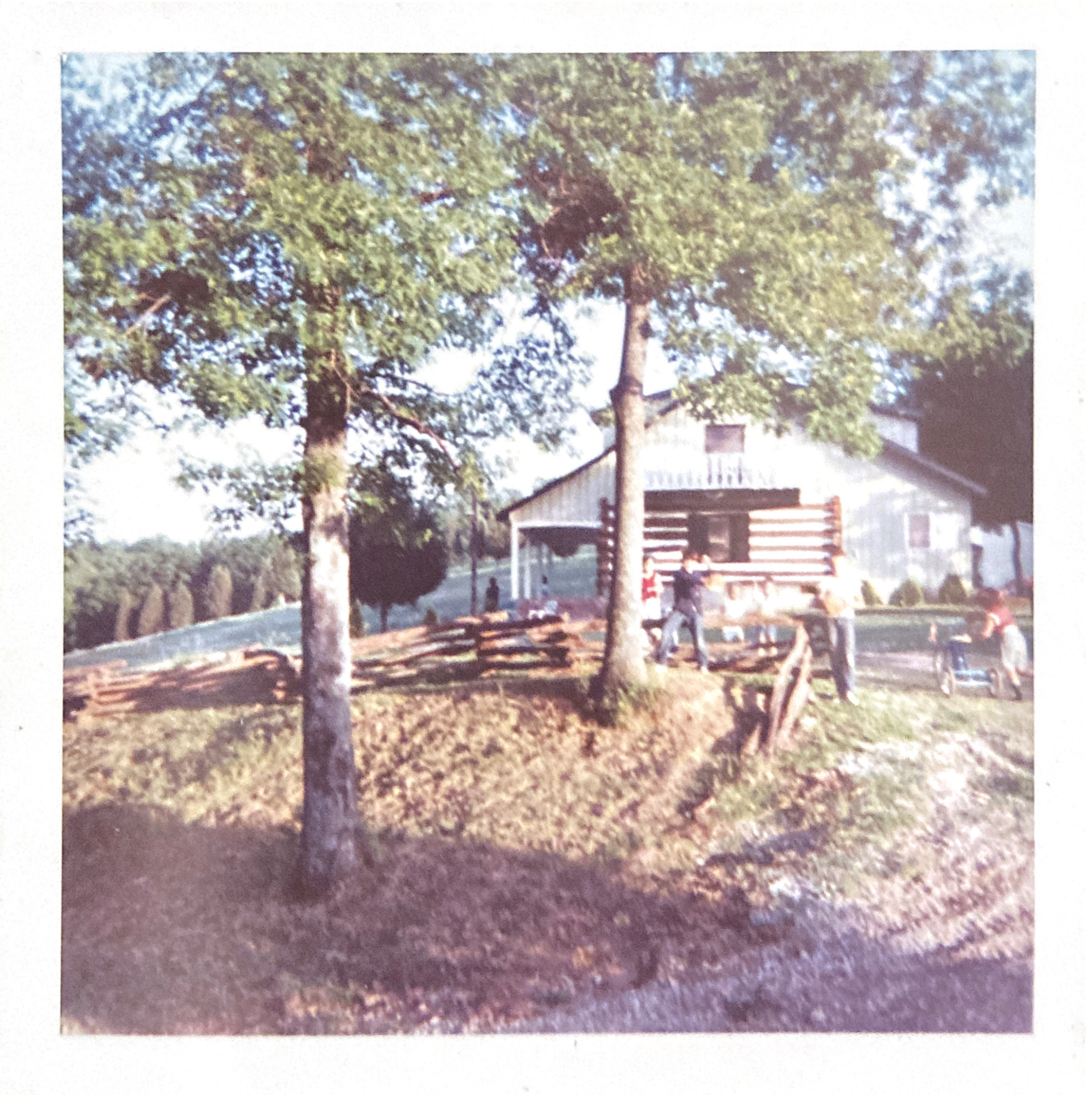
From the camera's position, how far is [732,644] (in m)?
3.71

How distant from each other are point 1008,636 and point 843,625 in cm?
73

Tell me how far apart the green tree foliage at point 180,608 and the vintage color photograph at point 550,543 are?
1.2 inches

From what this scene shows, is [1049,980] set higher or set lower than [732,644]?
lower

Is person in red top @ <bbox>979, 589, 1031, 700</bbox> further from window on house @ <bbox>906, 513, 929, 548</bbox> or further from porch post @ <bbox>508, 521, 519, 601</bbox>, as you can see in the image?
porch post @ <bbox>508, 521, 519, 601</bbox>

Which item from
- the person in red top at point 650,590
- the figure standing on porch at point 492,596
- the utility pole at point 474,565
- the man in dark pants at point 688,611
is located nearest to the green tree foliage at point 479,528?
the utility pole at point 474,565

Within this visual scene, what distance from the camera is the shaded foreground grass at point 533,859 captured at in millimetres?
3504

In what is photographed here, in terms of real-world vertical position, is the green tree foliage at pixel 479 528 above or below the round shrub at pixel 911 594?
above

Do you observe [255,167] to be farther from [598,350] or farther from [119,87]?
[598,350]

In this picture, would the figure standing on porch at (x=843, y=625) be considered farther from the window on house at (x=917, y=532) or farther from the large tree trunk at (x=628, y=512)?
the large tree trunk at (x=628, y=512)

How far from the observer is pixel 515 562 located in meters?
3.67

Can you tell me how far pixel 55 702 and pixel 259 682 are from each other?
0.92 metres

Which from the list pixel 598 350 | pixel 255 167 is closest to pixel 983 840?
pixel 598 350

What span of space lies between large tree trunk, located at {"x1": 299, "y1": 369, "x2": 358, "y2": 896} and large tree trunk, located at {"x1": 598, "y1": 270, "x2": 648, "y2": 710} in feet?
3.86

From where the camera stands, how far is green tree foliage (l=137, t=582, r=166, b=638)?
3.58 metres
